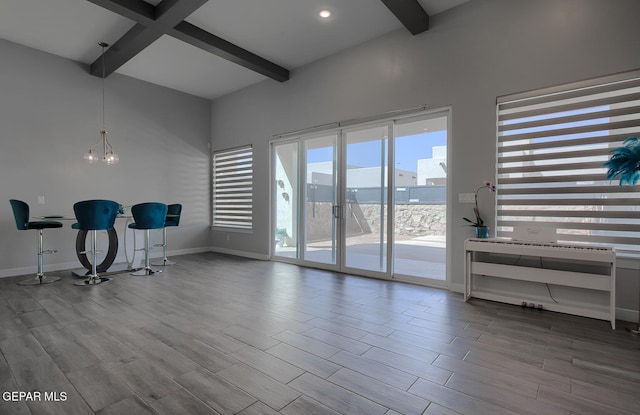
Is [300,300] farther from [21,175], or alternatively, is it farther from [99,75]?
[99,75]

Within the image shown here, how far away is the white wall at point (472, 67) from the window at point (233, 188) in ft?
5.56

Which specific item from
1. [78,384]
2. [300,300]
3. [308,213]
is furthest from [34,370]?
[308,213]

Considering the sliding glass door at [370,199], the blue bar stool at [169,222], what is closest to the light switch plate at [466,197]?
the sliding glass door at [370,199]

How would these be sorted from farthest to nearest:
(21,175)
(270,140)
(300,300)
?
(270,140) → (21,175) → (300,300)

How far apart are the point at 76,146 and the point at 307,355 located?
5569 millimetres

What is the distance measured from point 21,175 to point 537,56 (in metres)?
7.19

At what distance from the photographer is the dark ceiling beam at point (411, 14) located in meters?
3.59

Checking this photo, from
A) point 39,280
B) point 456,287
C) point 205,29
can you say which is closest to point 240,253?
point 39,280

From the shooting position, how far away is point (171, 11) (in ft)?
12.2

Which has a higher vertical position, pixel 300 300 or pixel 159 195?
pixel 159 195

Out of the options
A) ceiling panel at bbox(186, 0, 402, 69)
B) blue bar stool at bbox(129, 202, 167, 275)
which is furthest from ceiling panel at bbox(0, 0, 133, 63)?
blue bar stool at bbox(129, 202, 167, 275)

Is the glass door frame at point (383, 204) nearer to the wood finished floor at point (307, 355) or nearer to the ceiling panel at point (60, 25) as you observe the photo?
the wood finished floor at point (307, 355)

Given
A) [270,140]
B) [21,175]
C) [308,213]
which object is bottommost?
[308,213]

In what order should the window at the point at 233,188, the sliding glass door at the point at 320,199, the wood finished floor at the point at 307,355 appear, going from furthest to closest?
the window at the point at 233,188 < the sliding glass door at the point at 320,199 < the wood finished floor at the point at 307,355
